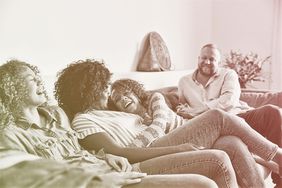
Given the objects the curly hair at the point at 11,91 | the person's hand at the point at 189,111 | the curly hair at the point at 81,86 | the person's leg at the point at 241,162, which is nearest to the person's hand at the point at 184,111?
the person's hand at the point at 189,111

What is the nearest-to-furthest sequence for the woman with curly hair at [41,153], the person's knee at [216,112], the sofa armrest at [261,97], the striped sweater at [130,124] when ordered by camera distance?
the woman with curly hair at [41,153] < the striped sweater at [130,124] < the person's knee at [216,112] < the sofa armrest at [261,97]

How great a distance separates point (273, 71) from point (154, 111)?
1.12 feet

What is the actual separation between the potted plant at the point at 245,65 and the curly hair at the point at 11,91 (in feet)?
1.70

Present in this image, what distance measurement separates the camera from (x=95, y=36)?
1027 mm

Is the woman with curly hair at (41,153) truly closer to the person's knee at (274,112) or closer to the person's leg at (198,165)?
the person's leg at (198,165)

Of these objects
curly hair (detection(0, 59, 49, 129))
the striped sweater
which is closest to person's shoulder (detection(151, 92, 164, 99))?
the striped sweater

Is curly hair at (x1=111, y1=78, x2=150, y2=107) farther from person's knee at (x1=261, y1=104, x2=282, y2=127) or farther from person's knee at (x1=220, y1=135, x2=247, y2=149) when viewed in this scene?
person's knee at (x1=261, y1=104, x2=282, y2=127)

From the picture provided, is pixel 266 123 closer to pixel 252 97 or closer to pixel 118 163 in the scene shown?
pixel 252 97

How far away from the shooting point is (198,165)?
98 centimetres

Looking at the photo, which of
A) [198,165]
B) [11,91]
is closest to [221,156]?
[198,165]

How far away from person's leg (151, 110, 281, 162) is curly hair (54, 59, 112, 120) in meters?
0.17

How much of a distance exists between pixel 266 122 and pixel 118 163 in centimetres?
42

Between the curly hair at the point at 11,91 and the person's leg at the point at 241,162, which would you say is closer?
the curly hair at the point at 11,91

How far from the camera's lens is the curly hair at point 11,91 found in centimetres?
90
